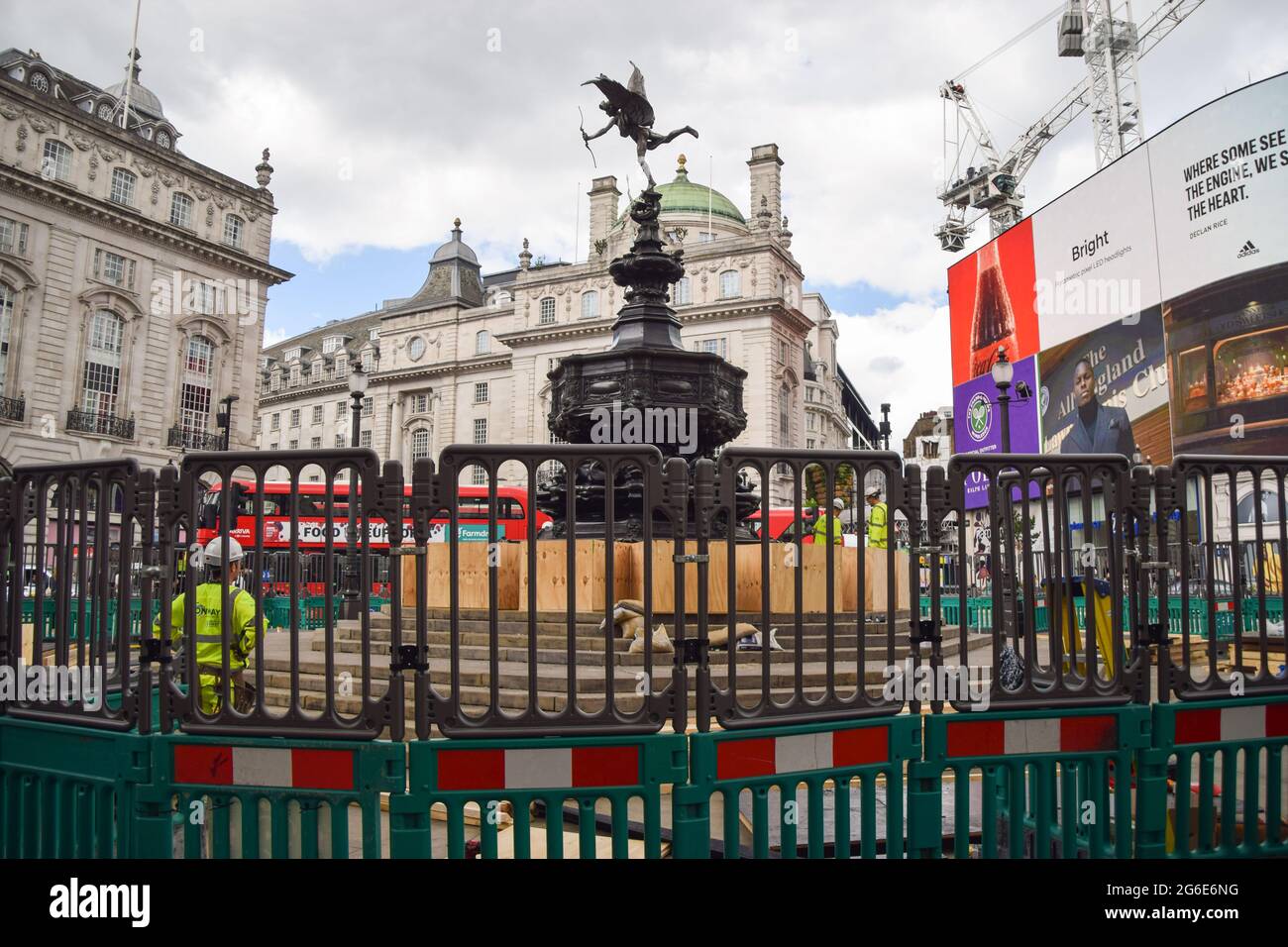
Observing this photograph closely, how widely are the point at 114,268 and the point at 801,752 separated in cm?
4207

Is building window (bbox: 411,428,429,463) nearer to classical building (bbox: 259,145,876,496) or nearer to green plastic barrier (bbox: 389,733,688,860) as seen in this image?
classical building (bbox: 259,145,876,496)

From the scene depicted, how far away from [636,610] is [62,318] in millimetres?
37125

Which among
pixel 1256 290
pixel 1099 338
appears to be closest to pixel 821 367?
pixel 1099 338

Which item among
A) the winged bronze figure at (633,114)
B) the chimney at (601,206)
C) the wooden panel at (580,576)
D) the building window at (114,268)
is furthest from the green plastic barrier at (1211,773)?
the chimney at (601,206)

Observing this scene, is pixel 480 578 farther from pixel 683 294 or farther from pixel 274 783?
pixel 683 294

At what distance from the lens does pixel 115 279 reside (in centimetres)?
3734

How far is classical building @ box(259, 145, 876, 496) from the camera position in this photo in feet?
177

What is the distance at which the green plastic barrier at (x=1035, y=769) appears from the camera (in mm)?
4031

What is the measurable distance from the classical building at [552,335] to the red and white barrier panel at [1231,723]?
4496cm

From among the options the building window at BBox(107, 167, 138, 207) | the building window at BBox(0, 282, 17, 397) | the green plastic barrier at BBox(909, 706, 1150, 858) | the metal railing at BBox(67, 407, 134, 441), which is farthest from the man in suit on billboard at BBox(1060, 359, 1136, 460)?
the building window at BBox(0, 282, 17, 397)

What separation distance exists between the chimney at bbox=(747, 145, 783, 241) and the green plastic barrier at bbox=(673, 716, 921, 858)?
184 feet

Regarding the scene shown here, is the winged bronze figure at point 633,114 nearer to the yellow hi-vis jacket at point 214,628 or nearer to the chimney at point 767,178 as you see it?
the yellow hi-vis jacket at point 214,628
